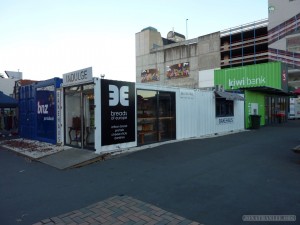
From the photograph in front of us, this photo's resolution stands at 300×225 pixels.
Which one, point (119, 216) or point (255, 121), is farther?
point (255, 121)

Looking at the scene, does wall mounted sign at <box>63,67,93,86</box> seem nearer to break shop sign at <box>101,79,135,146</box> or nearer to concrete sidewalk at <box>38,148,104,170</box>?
break shop sign at <box>101,79,135,146</box>

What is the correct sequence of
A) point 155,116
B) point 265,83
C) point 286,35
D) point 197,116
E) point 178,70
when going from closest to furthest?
point 155,116 < point 197,116 < point 265,83 < point 286,35 < point 178,70

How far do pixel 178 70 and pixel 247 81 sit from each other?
2878 centimetres

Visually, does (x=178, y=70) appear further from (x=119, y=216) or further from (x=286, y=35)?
(x=119, y=216)

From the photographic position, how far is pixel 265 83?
24.4 metres

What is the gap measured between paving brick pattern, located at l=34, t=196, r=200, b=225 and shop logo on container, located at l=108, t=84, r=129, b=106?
541 cm

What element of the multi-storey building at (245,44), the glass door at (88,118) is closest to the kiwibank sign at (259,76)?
the glass door at (88,118)

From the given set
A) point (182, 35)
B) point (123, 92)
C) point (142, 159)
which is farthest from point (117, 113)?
point (182, 35)

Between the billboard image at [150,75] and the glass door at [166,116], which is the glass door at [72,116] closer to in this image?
the glass door at [166,116]

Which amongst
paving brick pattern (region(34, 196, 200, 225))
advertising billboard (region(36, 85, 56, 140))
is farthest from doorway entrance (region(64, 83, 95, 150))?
paving brick pattern (region(34, 196, 200, 225))

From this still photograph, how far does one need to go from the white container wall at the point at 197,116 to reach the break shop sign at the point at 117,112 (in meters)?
3.28

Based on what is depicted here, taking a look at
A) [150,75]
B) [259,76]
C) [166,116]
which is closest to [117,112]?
[166,116]

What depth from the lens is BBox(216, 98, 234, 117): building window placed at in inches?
626

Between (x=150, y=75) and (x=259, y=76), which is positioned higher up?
(x=150, y=75)
